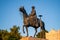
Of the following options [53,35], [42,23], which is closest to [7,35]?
[53,35]

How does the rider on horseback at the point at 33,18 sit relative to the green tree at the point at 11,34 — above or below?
above

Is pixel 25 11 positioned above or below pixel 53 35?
above

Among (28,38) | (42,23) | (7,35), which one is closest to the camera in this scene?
(28,38)

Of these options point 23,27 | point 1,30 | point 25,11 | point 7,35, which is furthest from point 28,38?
point 1,30

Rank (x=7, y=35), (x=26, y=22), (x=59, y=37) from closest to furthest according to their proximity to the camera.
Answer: (x=26, y=22) → (x=59, y=37) → (x=7, y=35)

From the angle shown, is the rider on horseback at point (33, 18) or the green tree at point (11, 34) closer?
the rider on horseback at point (33, 18)

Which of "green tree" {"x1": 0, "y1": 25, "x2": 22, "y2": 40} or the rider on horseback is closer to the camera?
the rider on horseback

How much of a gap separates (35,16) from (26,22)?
1.11m

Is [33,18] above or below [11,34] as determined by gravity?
above

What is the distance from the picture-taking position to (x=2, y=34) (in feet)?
142

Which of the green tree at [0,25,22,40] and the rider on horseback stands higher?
the rider on horseback

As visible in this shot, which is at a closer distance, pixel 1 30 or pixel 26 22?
pixel 26 22

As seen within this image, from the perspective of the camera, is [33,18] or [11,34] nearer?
[33,18]

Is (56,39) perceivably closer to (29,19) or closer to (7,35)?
(29,19)
